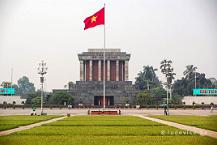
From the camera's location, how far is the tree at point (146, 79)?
3256 inches

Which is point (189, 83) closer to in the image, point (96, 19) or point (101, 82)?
point (101, 82)

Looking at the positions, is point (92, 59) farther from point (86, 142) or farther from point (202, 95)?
point (86, 142)

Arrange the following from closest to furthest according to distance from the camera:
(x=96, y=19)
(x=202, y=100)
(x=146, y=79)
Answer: (x=96, y=19) → (x=202, y=100) → (x=146, y=79)

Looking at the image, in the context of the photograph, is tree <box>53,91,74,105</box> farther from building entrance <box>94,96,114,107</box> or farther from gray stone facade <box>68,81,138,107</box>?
building entrance <box>94,96,114,107</box>

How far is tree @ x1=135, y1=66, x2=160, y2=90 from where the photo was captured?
8270 cm

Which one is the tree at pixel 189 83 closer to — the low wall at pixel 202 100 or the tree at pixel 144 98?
the low wall at pixel 202 100

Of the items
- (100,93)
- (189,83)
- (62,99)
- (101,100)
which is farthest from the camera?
(189,83)

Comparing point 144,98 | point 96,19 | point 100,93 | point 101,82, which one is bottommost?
point 144,98

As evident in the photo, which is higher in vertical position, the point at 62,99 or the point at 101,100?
the point at 62,99

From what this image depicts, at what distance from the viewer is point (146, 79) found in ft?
294

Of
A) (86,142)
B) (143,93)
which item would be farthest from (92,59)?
(86,142)

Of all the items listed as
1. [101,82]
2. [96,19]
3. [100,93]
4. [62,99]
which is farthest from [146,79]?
[96,19]

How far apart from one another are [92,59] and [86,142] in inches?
2295

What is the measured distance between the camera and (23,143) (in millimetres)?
10469
